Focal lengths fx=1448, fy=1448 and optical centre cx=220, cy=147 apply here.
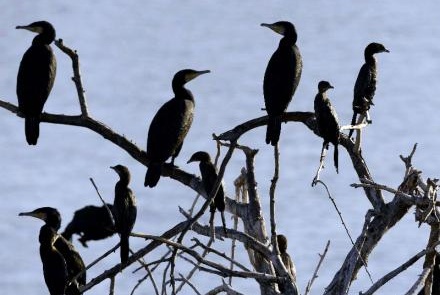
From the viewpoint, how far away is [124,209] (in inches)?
440

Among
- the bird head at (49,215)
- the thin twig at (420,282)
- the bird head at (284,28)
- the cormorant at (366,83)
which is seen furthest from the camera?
the cormorant at (366,83)

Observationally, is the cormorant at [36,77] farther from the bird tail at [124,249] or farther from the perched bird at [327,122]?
the perched bird at [327,122]

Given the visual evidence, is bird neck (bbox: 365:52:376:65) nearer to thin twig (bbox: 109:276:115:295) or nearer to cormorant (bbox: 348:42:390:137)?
cormorant (bbox: 348:42:390:137)

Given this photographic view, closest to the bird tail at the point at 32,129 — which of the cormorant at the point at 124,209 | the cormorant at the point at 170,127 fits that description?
the cormorant at the point at 124,209

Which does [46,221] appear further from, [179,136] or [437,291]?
[437,291]

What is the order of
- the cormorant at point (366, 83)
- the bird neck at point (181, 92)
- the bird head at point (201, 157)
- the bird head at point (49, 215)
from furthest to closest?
the cormorant at point (366, 83), the bird neck at point (181, 92), the bird head at point (49, 215), the bird head at point (201, 157)

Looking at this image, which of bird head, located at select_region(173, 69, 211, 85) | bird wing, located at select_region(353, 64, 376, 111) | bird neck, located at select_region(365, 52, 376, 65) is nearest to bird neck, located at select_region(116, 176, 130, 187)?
bird head, located at select_region(173, 69, 211, 85)

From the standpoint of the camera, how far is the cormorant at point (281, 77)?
451 inches

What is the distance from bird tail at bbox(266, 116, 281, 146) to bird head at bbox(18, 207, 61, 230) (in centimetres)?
208

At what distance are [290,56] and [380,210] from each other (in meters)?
1.67

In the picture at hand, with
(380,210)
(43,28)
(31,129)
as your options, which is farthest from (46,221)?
(380,210)

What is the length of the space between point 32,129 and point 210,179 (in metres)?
1.52

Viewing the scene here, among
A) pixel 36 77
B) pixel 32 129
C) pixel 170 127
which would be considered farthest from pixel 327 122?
pixel 36 77

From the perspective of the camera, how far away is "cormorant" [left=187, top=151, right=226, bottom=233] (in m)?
11.0
